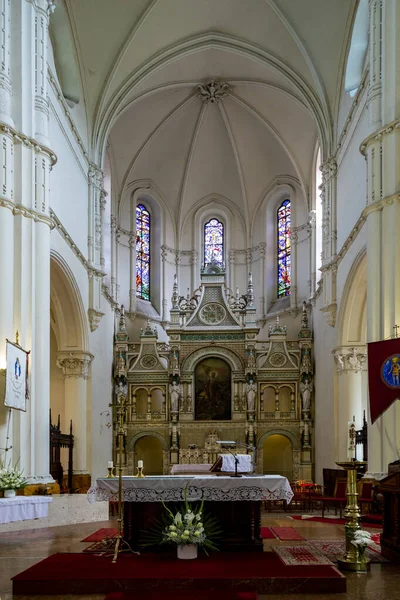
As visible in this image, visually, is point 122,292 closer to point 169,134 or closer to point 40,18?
point 169,134

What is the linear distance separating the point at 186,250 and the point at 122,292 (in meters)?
4.37

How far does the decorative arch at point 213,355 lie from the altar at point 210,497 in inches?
674

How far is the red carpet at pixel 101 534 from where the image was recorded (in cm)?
1151

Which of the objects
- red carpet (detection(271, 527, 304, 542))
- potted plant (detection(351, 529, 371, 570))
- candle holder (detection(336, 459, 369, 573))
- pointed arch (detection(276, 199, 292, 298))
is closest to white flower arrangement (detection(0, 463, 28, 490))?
red carpet (detection(271, 527, 304, 542))

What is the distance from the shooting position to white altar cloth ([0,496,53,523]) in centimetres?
1248

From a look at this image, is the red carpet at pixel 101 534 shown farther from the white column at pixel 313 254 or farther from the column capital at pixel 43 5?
the white column at pixel 313 254

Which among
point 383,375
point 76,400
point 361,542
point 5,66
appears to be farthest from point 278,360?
point 361,542

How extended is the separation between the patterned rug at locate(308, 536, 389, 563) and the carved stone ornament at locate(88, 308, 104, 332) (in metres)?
13.5

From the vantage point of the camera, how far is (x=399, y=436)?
45.2 ft

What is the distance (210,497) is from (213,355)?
1774 centimetres

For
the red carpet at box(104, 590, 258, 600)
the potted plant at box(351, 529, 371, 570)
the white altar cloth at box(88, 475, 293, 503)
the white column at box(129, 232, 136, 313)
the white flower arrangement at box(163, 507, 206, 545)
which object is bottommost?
the red carpet at box(104, 590, 258, 600)

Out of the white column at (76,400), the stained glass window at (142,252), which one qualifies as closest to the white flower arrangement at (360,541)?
the white column at (76,400)

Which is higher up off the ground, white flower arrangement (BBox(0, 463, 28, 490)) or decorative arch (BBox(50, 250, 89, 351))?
decorative arch (BBox(50, 250, 89, 351))

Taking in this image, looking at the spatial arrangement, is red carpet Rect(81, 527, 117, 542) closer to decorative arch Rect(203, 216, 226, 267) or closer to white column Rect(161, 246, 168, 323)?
white column Rect(161, 246, 168, 323)
